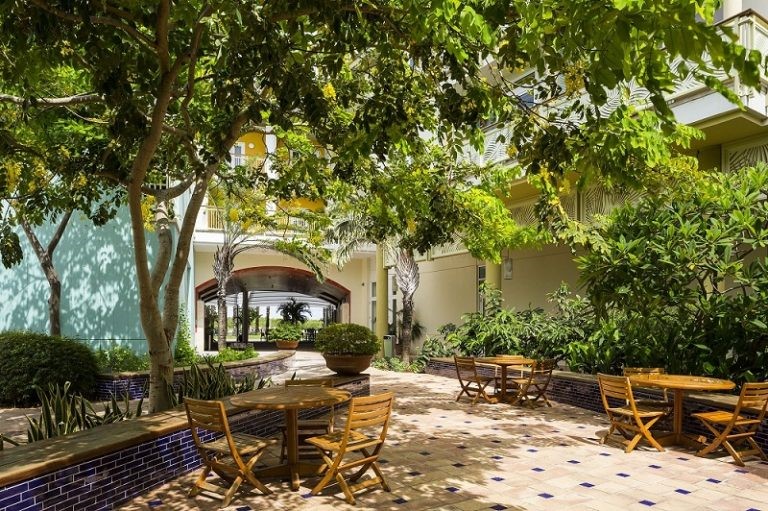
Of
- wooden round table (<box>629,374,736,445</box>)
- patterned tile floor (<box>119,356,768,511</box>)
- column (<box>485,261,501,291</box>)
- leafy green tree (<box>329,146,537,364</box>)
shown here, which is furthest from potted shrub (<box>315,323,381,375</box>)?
wooden round table (<box>629,374,736,445</box>)

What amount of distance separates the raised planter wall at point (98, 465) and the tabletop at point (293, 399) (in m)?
0.70

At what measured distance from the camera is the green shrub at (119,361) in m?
11.4

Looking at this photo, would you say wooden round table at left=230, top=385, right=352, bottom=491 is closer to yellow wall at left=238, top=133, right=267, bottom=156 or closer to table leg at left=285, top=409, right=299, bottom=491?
table leg at left=285, top=409, right=299, bottom=491

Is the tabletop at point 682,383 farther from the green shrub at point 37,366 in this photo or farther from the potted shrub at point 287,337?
the potted shrub at point 287,337

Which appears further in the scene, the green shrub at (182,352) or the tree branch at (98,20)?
the green shrub at (182,352)

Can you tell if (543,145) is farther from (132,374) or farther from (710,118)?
(132,374)

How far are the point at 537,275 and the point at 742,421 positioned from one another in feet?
31.0

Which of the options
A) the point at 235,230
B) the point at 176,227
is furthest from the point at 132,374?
the point at 235,230

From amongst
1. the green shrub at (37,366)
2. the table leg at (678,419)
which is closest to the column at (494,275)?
the table leg at (678,419)

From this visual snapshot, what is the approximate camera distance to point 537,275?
15.9 meters

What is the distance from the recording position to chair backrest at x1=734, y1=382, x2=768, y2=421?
249 inches

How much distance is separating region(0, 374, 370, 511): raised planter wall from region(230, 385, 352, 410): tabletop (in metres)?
0.70

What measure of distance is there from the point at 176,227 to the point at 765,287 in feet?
36.5

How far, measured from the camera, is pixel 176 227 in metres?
13.7
